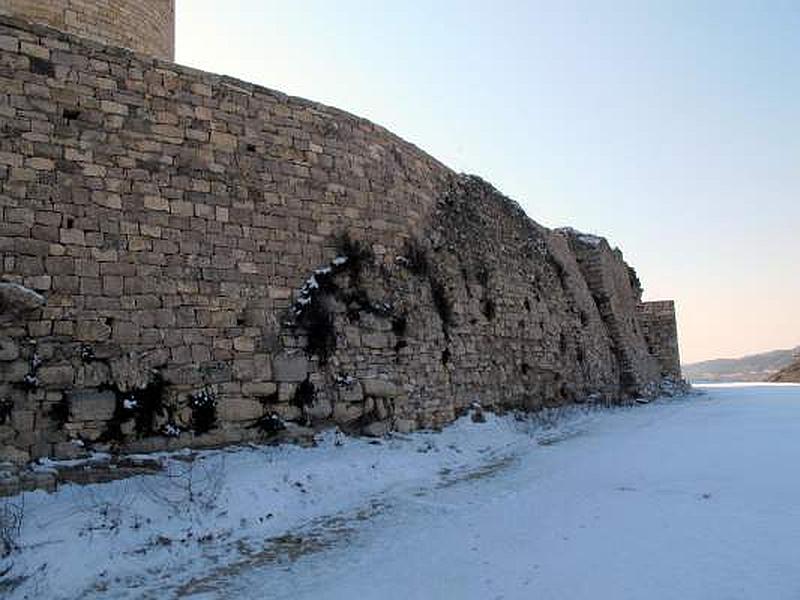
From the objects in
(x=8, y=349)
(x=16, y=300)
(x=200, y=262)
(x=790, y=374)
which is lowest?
(x=790, y=374)

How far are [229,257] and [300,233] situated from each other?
1212mm

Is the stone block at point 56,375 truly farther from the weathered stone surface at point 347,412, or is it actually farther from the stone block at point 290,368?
the weathered stone surface at point 347,412

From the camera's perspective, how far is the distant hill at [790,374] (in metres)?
30.0

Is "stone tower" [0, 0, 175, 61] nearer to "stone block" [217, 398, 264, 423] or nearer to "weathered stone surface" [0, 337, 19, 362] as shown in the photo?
"weathered stone surface" [0, 337, 19, 362]

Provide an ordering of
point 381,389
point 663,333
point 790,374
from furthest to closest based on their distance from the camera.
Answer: point 790,374, point 663,333, point 381,389

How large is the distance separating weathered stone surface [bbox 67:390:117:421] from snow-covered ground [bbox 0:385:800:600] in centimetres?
75

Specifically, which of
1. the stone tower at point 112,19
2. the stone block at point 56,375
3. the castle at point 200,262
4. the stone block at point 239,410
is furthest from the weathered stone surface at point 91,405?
the stone tower at point 112,19

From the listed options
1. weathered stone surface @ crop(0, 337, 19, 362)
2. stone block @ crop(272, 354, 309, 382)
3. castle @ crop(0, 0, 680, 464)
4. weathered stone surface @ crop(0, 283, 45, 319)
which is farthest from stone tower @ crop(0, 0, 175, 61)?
stone block @ crop(272, 354, 309, 382)

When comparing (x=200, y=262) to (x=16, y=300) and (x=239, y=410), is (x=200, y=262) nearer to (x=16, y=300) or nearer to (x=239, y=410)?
(x=239, y=410)

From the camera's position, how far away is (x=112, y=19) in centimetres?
1163

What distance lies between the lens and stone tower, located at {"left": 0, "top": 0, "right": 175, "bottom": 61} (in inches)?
426

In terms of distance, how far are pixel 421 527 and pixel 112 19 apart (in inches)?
407

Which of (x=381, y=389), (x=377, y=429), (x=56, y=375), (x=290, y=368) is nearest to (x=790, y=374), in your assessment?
(x=381, y=389)

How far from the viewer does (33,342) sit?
6719mm
